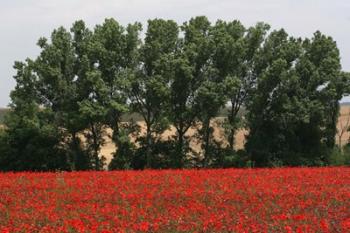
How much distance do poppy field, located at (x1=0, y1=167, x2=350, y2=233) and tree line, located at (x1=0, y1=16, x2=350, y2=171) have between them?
18574 mm

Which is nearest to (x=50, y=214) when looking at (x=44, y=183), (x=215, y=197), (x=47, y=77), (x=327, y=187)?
(x=215, y=197)

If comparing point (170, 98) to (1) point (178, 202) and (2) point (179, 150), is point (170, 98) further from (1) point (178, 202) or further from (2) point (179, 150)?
(1) point (178, 202)

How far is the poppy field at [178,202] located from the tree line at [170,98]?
731 inches

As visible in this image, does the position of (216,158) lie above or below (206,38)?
below

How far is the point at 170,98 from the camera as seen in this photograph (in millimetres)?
43188

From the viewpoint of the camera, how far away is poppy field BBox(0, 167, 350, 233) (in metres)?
12.2

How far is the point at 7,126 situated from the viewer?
142 ft

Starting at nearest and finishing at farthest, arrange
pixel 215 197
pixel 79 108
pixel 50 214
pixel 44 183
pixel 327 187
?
pixel 50 214, pixel 215 197, pixel 327 187, pixel 44 183, pixel 79 108

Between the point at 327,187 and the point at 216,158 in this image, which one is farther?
the point at 216,158

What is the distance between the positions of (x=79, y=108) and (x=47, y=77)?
4.05 m

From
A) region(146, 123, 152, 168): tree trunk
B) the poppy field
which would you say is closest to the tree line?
region(146, 123, 152, 168): tree trunk

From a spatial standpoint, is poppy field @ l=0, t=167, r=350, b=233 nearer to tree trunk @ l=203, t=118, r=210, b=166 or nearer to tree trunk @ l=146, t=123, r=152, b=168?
tree trunk @ l=203, t=118, r=210, b=166

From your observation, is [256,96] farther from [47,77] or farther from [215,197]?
[215,197]

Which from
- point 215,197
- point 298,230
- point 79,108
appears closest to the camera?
point 298,230
